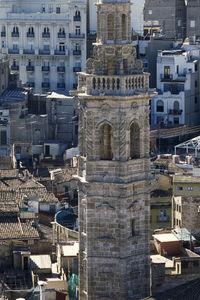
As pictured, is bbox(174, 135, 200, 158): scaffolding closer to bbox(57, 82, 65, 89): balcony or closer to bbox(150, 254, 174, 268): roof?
bbox(57, 82, 65, 89): balcony

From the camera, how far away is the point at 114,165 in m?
78.2

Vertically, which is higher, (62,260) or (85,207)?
(85,207)

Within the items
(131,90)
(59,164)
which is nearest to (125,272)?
(131,90)

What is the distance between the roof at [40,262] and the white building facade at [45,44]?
6445 centimetres

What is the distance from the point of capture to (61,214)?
357 ft

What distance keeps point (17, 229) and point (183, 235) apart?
37.3 ft

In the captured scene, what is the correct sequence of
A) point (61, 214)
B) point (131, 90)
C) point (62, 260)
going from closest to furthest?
point (131, 90), point (62, 260), point (61, 214)

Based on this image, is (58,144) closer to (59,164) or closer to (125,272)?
(59,164)

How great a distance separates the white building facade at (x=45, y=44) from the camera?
162m

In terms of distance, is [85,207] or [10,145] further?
[10,145]

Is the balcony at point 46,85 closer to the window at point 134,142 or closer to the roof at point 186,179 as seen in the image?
the roof at point 186,179

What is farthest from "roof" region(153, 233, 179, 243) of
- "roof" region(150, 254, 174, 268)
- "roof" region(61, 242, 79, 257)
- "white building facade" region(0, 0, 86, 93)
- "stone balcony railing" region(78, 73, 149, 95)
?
"white building facade" region(0, 0, 86, 93)

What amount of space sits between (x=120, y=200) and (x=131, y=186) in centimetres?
91

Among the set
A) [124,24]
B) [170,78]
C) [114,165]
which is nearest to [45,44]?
[170,78]
